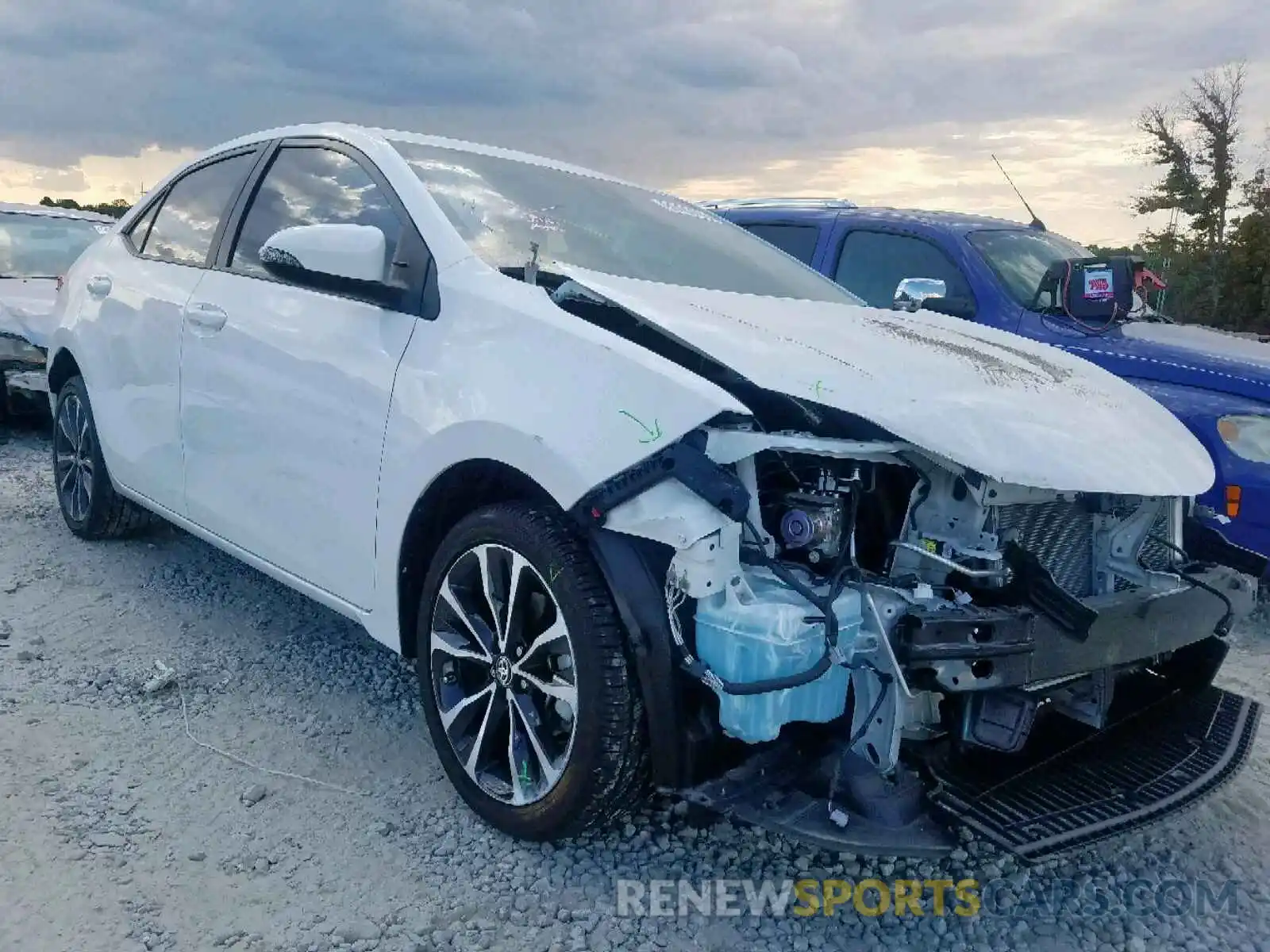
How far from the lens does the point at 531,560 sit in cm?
256

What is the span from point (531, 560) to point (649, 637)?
365 millimetres

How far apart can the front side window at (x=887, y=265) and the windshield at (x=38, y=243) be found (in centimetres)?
572

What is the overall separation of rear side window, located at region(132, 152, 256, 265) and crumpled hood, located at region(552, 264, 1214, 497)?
1.77 meters

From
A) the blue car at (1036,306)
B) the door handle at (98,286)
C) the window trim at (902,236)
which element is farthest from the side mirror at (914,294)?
the door handle at (98,286)

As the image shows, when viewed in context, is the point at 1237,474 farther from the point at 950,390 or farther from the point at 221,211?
the point at 221,211

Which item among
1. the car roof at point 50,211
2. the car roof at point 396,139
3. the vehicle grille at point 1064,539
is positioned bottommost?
the vehicle grille at point 1064,539

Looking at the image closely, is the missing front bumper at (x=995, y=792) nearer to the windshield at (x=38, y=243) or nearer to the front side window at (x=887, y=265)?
the front side window at (x=887, y=265)

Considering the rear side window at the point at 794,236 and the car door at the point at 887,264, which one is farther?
the rear side window at the point at 794,236

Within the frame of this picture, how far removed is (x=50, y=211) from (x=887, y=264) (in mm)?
6837

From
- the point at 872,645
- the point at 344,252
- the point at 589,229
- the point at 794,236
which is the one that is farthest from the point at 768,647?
the point at 794,236

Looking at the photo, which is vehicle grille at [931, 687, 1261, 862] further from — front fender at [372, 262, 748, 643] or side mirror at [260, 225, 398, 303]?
side mirror at [260, 225, 398, 303]

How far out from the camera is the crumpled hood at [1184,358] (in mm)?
4770

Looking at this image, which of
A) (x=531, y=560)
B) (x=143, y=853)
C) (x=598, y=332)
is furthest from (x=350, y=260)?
(x=143, y=853)

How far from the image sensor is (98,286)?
15.3 ft
